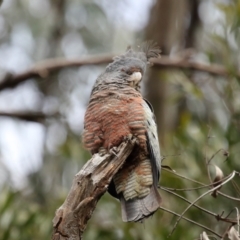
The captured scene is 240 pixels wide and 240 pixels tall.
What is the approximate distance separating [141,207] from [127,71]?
93 centimetres

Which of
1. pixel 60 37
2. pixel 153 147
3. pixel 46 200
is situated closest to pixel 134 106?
pixel 153 147

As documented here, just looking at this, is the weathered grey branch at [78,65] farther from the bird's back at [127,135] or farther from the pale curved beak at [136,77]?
the bird's back at [127,135]

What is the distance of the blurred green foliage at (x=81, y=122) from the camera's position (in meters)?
5.49

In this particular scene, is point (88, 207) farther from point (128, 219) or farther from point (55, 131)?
point (55, 131)

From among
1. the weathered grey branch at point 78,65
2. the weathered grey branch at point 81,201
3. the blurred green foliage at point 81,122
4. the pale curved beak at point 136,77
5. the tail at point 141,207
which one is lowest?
the blurred green foliage at point 81,122

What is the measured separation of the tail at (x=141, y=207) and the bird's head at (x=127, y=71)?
72 centimetres

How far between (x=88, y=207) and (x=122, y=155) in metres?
0.38

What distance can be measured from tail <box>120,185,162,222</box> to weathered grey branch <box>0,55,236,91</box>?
328 cm

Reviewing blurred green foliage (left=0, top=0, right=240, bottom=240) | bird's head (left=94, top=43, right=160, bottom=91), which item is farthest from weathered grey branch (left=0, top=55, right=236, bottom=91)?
bird's head (left=94, top=43, right=160, bottom=91)

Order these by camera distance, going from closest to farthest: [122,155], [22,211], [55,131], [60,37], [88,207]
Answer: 1. [88,207]
2. [122,155]
3. [22,211]
4. [55,131]
5. [60,37]

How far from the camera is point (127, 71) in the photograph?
3723mm

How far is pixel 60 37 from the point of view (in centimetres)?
962

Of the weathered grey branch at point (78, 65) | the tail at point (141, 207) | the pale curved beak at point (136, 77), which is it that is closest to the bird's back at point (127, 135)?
the tail at point (141, 207)

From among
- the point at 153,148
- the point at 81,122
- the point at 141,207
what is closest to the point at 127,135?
the point at 153,148
